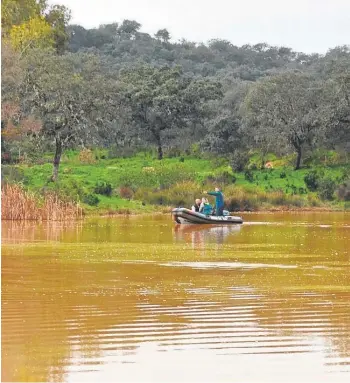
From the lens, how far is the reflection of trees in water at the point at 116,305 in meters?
10.3

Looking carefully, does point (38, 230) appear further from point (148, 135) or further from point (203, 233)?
point (148, 135)

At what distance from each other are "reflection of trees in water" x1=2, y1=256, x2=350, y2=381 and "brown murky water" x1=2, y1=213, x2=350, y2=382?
15 millimetres

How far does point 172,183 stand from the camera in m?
53.2

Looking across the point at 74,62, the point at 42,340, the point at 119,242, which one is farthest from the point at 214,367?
the point at 74,62

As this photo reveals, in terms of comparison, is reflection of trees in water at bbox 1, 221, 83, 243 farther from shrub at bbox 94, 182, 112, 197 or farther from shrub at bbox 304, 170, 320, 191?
shrub at bbox 304, 170, 320, 191

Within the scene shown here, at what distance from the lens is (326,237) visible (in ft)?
97.5

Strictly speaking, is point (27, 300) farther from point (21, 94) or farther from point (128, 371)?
point (21, 94)

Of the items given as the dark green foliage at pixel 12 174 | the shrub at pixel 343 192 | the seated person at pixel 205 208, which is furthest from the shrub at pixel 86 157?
the seated person at pixel 205 208

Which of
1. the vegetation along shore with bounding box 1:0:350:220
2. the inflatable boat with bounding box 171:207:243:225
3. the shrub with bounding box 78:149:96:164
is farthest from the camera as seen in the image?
the shrub with bounding box 78:149:96:164

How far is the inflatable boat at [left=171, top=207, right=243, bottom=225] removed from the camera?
37.6 meters

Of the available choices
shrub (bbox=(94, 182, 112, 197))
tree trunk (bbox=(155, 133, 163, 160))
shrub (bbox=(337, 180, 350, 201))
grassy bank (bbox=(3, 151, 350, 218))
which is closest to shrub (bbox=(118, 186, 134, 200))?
grassy bank (bbox=(3, 151, 350, 218))

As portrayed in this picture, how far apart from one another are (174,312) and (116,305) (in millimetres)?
992

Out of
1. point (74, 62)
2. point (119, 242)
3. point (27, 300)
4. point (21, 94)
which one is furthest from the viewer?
point (74, 62)

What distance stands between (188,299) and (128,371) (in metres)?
5.10
